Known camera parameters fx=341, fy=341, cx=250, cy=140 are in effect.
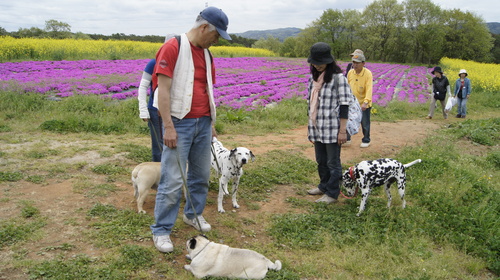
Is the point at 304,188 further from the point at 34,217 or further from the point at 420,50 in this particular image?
the point at 420,50

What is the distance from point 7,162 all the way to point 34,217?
2.28 meters

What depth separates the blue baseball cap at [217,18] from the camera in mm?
3016

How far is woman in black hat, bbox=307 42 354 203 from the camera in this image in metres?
4.36

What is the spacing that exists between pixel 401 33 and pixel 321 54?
54341mm

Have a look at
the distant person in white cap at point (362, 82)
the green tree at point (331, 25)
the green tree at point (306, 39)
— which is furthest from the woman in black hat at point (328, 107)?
the green tree at point (331, 25)

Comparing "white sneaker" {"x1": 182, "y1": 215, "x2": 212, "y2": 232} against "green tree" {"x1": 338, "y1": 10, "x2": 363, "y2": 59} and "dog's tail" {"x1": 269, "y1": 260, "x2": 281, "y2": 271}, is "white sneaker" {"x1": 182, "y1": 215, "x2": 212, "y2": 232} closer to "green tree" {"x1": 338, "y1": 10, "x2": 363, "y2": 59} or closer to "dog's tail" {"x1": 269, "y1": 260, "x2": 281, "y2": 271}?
"dog's tail" {"x1": 269, "y1": 260, "x2": 281, "y2": 271}

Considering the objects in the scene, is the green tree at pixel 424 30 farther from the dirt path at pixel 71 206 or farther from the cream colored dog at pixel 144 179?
the cream colored dog at pixel 144 179

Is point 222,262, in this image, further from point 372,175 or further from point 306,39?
point 306,39

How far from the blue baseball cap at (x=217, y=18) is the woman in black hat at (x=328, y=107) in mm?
1572

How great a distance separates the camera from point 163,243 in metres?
3.42

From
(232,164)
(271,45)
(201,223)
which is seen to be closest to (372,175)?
(232,164)

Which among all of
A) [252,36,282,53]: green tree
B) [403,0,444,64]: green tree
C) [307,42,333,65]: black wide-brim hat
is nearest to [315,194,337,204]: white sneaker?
[307,42,333,65]: black wide-brim hat

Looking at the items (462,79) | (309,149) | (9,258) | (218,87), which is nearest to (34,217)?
(9,258)

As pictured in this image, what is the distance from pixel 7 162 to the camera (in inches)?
218
